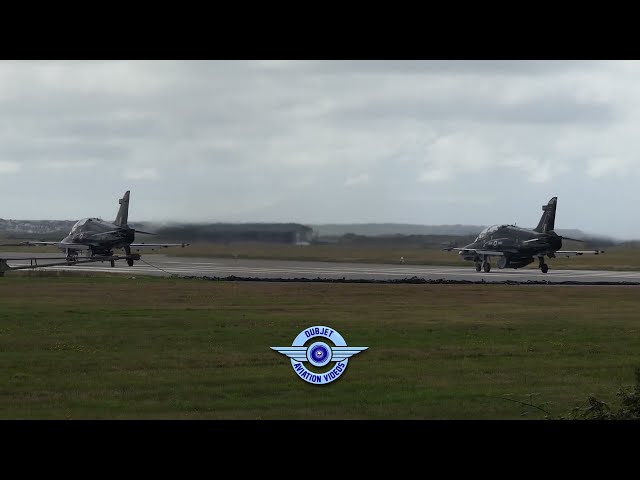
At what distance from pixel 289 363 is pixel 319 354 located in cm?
372

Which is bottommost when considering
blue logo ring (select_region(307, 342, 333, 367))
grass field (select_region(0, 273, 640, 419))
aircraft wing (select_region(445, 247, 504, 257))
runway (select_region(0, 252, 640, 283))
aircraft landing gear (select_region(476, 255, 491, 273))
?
grass field (select_region(0, 273, 640, 419))

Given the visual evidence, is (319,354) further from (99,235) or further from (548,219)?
(99,235)

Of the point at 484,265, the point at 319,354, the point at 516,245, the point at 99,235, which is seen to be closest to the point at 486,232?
the point at 516,245

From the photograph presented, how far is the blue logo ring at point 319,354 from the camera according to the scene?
13.2 metres

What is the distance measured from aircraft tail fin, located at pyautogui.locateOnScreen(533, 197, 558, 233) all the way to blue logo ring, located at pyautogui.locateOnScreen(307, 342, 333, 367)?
40.6 metres

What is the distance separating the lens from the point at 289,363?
16.8 metres

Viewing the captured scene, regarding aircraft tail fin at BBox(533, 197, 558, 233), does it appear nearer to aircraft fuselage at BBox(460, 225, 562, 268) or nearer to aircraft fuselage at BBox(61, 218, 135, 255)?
aircraft fuselage at BBox(460, 225, 562, 268)

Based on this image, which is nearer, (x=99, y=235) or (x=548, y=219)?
(x=548, y=219)

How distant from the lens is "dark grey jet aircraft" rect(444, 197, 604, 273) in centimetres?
5250

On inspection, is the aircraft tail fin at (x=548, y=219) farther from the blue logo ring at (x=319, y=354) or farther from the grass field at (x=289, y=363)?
the blue logo ring at (x=319, y=354)

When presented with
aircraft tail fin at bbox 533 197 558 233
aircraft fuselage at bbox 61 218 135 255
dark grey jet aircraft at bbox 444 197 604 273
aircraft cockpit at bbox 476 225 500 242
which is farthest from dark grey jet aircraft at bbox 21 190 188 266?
aircraft tail fin at bbox 533 197 558 233
